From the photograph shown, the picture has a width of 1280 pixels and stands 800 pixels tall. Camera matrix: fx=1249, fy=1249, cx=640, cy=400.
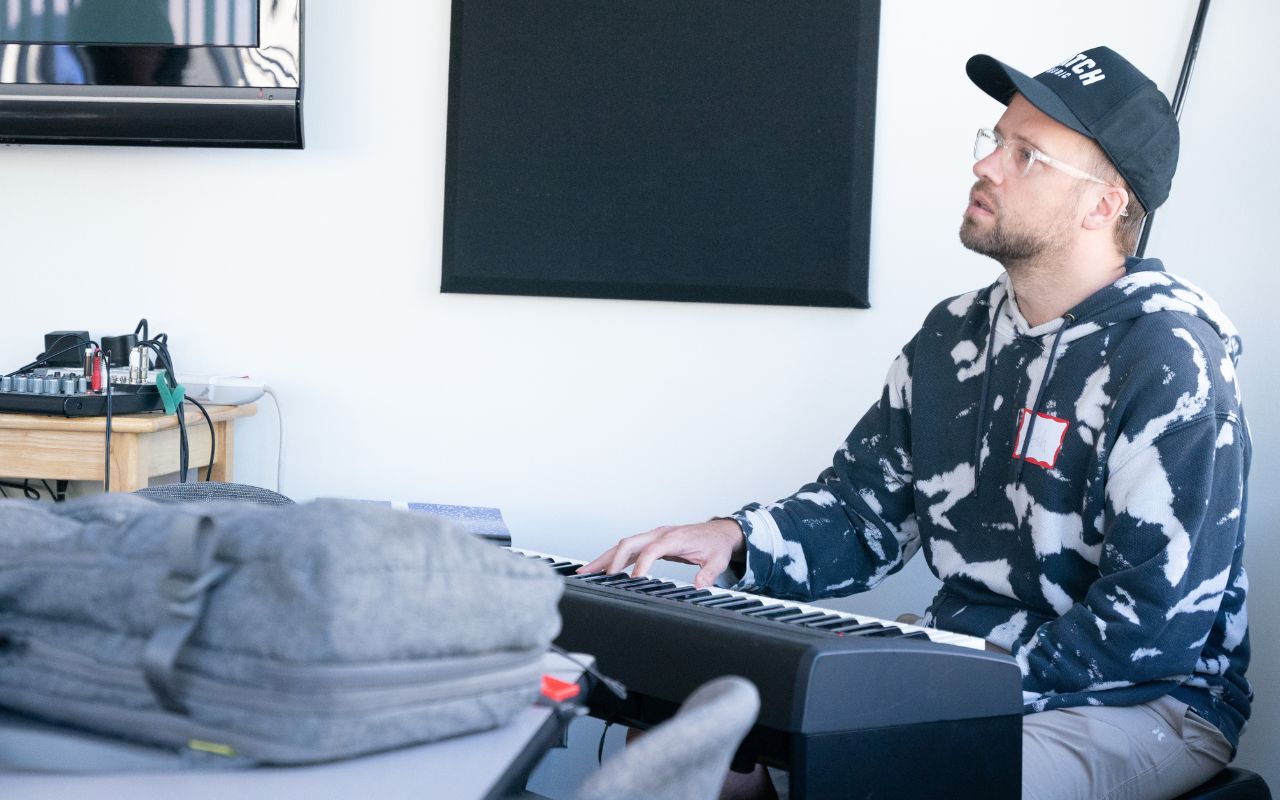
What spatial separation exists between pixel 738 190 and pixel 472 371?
2.16 ft

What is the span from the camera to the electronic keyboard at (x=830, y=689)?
0.95m

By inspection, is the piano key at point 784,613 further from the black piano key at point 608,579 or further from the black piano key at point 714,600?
the black piano key at point 608,579

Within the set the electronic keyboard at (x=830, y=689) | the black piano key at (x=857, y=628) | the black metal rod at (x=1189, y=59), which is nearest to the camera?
the electronic keyboard at (x=830, y=689)

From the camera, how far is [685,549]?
5.50ft

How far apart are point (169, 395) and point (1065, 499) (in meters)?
1.57

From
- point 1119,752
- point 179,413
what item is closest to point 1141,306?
point 1119,752

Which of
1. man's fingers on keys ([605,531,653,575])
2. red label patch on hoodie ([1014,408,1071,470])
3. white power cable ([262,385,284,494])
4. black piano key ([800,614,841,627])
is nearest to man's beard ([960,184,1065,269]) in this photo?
red label patch on hoodie ([1014,408,1071,470])

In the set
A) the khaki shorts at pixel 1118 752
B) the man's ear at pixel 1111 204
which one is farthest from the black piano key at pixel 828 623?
the man's ear at pixel 1111 204

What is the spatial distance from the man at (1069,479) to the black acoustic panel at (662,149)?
0.46 meters

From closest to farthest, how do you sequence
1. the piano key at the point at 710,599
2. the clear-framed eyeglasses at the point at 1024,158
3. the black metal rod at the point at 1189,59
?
the piano key at the point at 710,599 < the clear-framed eyeglasses at the point at 1024,158 < the black metal rod at the point at 1189,59

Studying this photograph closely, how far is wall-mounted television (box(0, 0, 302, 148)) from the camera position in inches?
96.3

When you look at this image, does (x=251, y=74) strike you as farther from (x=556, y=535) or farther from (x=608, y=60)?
(x=556, y=535)

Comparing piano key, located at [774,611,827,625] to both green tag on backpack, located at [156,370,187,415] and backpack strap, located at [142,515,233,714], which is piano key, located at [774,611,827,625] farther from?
green tag on backpack, located at [156,370,187,415]

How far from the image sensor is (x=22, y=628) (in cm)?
64
